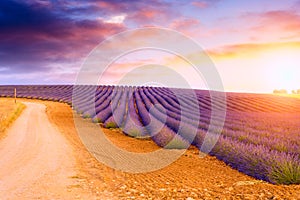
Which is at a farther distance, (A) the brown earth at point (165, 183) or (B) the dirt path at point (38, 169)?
(B) the dirt path at point (38, 169)

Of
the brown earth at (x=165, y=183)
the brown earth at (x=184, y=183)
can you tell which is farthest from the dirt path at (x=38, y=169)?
the brown earth at (x=184, y=183)

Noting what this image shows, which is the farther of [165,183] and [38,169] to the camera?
[38,169]

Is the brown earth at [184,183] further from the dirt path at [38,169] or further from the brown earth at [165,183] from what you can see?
the dirt path at [38,169]

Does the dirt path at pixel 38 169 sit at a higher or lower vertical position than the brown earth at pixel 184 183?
lower

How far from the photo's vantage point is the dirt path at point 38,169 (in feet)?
18.5

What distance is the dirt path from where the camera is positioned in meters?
5.65

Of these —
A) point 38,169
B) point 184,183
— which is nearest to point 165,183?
point 184,183

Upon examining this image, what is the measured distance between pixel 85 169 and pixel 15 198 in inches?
89.5

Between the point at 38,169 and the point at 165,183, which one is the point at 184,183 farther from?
the point at 38,169

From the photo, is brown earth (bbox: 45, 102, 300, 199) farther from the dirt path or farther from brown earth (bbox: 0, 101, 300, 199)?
the dirt path

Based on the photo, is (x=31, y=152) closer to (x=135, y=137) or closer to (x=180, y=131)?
(x=135, y=137)

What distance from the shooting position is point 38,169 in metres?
7.42

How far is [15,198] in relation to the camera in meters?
5.34

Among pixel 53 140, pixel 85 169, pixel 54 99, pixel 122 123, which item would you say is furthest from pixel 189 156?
pixel 54 99
